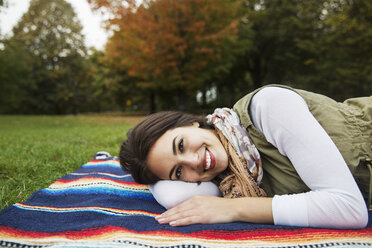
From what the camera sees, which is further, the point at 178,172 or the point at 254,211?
the point at 178,172

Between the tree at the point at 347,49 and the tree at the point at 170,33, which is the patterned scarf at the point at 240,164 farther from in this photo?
the tree at the point at 347,49

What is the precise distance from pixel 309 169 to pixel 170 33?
9590mm

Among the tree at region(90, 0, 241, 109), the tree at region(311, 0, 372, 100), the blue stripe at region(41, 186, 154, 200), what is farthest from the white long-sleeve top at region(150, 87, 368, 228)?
the tree at region(311, 0, 372, 100)

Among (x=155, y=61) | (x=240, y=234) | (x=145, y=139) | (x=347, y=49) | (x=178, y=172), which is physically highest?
(x=347, y=49)

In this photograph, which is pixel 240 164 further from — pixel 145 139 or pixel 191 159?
pixel 145 139

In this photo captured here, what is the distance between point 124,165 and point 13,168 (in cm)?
163

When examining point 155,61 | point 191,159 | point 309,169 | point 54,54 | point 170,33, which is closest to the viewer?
point 309,169

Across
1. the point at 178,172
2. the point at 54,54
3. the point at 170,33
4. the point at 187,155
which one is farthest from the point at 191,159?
the point at 54,54

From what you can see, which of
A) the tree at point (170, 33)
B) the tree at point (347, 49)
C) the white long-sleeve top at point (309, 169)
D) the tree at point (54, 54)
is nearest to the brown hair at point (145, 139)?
the white long-sleeve top at point (309, 169)

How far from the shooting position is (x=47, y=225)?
1.46 meters

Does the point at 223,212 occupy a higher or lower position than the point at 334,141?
lower

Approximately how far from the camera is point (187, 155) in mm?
1579

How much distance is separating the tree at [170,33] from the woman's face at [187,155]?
8.90 meters

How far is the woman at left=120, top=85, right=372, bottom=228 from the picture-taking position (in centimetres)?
131
